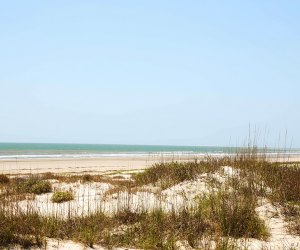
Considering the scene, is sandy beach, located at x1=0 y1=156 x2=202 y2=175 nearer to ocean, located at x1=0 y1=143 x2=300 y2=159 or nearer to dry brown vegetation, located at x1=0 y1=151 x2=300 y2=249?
ocean, located at x1=0 y1=143 x2=300 y2=159

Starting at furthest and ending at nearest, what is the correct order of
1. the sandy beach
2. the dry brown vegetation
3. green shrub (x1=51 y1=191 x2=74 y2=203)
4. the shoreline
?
the sandy beach → the shoreline → green shrub (x1=51 y1=191 x2=74 y2=203) → the dry brown vegetation

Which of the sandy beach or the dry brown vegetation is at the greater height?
the dry brown vegetation

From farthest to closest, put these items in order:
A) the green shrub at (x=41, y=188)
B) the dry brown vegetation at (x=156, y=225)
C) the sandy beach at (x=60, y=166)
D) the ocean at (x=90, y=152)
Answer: the sandy beach at (x=60, y=166)
the ocean at (x=90, y=152)
the green shrub at (x=41, y=188)
the dry brown vegetation at (x=156, y=225)

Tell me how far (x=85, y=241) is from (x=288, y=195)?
17.1 ft

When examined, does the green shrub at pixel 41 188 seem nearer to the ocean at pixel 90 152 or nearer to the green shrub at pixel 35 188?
the green shrub at pixel 35 188

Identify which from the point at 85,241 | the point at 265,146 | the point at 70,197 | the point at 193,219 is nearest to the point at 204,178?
the point at 265,146

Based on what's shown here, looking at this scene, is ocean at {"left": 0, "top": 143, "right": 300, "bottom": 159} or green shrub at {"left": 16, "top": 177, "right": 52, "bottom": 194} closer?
green shrub at {"left": 16, "top": 177, "right": 52, "bottom": 194}

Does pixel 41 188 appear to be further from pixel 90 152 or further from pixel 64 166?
pixel 90 152

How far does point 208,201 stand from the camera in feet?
26.1

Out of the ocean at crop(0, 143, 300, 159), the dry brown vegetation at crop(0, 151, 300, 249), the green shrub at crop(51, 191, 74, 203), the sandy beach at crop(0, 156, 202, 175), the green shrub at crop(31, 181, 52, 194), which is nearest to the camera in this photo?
the dry brown vegetation at crop(0, 151, 300, 249)

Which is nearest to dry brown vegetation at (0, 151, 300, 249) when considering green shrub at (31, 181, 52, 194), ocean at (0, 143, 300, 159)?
ocean at (0, 143, 300, 159)

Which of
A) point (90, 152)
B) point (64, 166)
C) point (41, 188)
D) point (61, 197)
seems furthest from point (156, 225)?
point (90, 152)

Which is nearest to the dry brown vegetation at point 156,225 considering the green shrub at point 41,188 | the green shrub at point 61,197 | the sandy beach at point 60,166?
the green shrub at point 61,197

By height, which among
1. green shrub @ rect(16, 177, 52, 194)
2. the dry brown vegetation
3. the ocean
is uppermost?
the dry brown vegetation
